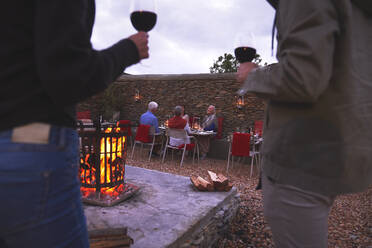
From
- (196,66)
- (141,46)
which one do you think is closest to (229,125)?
(141,46)

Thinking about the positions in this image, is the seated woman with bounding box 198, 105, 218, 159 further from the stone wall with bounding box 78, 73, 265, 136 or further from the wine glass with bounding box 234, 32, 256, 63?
the wine glass with bounding box 234, 32, 256, 63

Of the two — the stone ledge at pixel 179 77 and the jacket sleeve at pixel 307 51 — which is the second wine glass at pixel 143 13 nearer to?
the jacket sleeve at pixel 307 51

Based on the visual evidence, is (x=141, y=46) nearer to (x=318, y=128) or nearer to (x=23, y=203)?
(x=23, y=203)

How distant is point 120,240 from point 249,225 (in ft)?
5.93

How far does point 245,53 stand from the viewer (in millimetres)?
1166

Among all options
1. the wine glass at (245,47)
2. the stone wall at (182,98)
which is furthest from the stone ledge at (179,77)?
the wine glass at (245,47)

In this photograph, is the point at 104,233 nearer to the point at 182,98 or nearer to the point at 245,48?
the point at 245,48

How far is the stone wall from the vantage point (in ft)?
29.2

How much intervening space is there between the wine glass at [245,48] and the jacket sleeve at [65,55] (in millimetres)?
752

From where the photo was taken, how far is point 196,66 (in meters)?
55.1

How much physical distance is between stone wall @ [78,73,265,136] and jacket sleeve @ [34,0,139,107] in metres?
8.41

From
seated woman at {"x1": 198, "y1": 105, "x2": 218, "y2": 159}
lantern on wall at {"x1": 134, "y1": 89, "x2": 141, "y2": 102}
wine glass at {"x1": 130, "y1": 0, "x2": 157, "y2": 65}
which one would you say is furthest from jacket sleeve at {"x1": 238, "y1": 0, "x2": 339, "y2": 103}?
lantern on wall at {"x1": 134, "y1": 89, "x2": 141, "y2": 102}

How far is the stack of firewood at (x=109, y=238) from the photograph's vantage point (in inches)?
58.6

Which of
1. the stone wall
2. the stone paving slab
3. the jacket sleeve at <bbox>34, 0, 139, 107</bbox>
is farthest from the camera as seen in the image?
the stone wall
